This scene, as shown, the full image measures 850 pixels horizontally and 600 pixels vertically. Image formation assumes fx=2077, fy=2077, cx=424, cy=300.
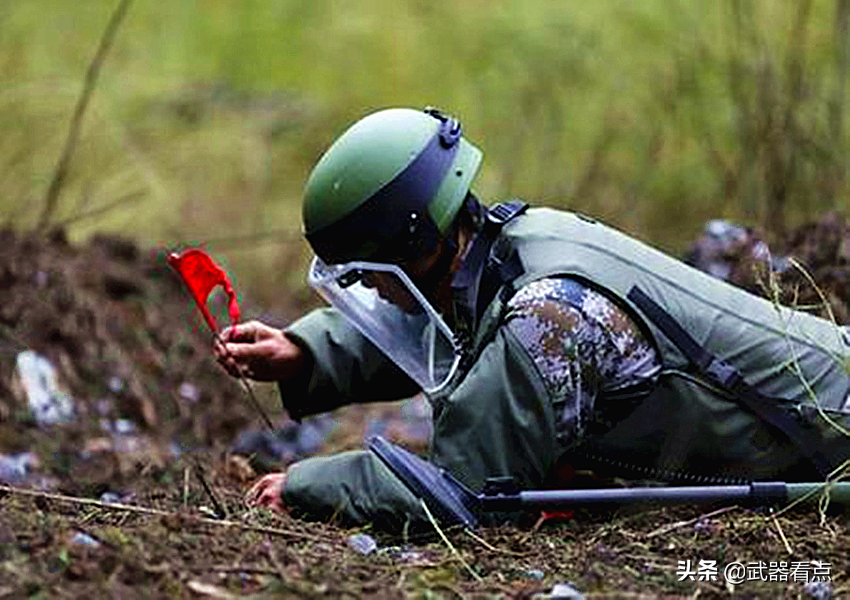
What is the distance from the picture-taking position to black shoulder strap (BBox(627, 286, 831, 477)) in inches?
181

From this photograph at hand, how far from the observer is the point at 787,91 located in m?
8.07

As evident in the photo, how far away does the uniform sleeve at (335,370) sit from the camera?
17.0 ft

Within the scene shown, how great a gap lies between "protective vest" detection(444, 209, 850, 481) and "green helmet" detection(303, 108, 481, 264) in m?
0.17

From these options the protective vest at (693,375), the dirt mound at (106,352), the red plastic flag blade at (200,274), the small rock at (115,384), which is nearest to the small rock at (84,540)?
the protective vest at (693,375)

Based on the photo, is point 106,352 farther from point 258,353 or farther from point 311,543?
point 311,543

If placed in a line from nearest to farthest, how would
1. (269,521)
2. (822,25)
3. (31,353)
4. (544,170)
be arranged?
(269,521)
(31,353)
(822,25)
(544,170)

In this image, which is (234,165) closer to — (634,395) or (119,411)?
(119,411)

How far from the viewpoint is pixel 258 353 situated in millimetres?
5074

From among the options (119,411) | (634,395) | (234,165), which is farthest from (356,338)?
(234,165)

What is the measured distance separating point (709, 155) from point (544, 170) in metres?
0.97

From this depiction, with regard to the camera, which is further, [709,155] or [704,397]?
[709,155]

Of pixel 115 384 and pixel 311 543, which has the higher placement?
pixel 311 543

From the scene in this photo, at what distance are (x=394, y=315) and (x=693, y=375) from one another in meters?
0.74
